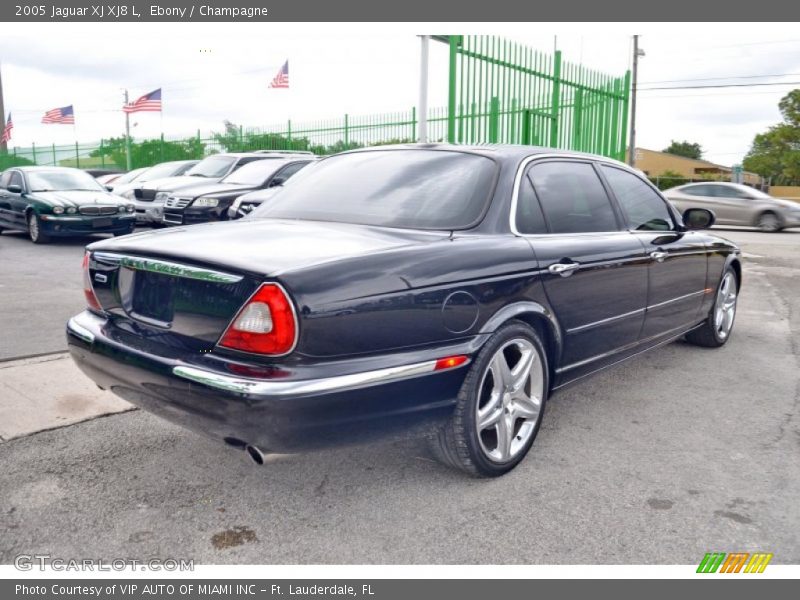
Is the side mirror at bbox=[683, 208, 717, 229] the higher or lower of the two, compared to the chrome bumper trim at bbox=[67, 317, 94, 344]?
higher

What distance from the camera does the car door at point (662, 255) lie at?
170 inches

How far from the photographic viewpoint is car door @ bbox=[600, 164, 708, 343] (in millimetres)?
4309

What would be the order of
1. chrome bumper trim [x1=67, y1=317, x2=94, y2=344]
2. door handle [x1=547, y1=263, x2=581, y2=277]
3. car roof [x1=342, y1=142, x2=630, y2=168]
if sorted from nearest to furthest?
chrome bumper trim [x1=67, y1=317, x2=94, y2=344]
door handle [x1=547, y1=263, x2=581, y2=277]
car roof [x1=342, y1=142, x2=630, y2=168]

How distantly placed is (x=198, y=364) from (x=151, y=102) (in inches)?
960

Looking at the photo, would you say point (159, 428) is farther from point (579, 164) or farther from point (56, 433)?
point (579, 164)

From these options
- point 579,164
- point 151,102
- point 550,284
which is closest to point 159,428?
point 550,284

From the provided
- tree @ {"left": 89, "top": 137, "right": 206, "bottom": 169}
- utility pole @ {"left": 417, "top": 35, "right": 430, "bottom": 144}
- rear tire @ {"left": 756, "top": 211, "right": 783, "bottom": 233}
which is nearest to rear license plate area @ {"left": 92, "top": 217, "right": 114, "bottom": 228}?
utility pole @ {"left": 417, "top": 35, "right": 430, "bottom": 144}

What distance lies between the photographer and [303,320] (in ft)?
8.07

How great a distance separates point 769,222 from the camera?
59.2 feet

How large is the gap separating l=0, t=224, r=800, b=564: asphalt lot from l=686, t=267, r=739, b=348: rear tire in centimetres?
119

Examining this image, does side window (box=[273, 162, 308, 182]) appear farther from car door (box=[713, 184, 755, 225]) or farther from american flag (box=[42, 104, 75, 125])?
american flag (box=[42, 104, 75, 125])

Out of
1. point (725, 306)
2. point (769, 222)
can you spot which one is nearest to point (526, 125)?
point (725, 306)

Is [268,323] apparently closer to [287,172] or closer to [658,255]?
[658,255]

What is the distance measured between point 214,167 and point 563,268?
10824mm
